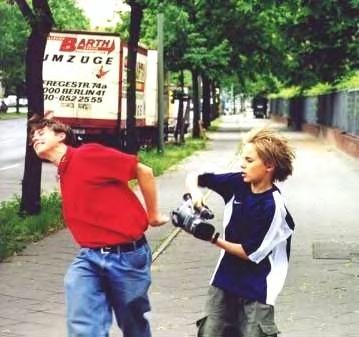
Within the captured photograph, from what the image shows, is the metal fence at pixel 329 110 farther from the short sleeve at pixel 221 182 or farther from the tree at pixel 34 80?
the short sleeve at pixel 221 182

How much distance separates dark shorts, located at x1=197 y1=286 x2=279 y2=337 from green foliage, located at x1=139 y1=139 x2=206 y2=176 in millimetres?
16419

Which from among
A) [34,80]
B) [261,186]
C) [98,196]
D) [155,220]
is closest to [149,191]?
[155,220]

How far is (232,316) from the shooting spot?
15.2ft

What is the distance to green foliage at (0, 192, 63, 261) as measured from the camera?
10391mm

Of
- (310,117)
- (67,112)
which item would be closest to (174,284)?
(67,112)

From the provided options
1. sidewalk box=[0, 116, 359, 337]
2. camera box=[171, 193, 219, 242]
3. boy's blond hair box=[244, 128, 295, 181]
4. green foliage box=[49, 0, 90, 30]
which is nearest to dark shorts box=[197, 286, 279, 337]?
camera box=[171, 193, 219, 242]

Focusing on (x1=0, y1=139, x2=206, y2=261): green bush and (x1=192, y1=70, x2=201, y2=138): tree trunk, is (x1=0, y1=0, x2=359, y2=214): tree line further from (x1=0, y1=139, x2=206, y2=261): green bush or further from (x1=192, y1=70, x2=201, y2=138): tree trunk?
(x1=0, y1=139, x2=206, y2=261): green bush

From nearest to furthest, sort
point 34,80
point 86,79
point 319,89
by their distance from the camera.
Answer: point 34,80
point 86,79
point 319,89

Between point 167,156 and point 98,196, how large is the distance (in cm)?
2234

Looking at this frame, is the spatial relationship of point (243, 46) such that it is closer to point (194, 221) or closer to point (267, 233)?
point (267, 233)

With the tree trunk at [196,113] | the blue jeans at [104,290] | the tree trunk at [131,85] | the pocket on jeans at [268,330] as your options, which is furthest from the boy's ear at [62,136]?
the tree trunk at [196,113]

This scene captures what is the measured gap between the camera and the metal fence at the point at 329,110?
29.3m

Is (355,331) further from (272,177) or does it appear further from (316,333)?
(272,177)

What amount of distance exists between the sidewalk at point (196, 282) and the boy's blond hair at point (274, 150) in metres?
0.55
